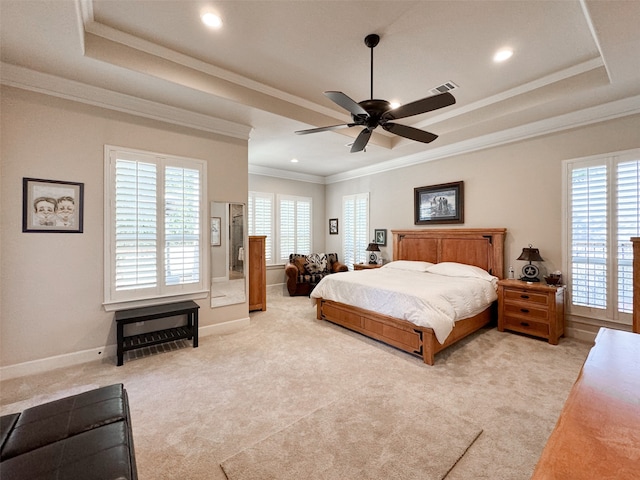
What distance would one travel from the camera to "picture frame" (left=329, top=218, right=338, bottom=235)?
290 inches

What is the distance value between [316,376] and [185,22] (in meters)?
3.38

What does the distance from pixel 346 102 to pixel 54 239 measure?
3.19 metres

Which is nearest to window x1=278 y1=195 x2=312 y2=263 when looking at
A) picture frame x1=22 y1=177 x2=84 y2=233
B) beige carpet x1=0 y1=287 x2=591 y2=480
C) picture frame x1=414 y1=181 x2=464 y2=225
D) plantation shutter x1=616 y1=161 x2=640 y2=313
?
picture frame x1=414 y1=181 x2=464 y2=225

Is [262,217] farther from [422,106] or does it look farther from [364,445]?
[364,445]

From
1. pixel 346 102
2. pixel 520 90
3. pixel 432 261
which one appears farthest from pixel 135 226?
pixel 520 90

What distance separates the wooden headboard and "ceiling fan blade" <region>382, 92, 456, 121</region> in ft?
9.17

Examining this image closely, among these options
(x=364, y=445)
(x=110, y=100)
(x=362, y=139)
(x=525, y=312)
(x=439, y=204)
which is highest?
(x=110, y=100)

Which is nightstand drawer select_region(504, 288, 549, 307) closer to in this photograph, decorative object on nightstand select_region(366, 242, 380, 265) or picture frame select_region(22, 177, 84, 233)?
decorative object on nightstand select_region(366, 242, 380, 265)

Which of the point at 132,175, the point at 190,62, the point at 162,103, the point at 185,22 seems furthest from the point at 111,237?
the point at 185,22

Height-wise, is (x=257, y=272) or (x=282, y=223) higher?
(x=282, y=223)

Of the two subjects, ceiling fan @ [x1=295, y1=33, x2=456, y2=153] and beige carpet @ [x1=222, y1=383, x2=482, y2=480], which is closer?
beige carpet @ [x1=222, y1=383, x2=482, y2=480]

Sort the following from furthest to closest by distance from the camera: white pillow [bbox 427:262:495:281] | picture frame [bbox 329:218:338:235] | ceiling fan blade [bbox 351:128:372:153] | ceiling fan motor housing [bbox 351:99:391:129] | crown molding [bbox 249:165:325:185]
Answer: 1. picture frame [bbox 329:218:338:235]
2. crown molding [bbox 249:165:325:185]
3. white pillow [bbox 427:262:495:281]
4. ceiling fan blade [bbox 351:128:372:153]
5. ceiling fan motor housing [bbox 351:99:391:129]

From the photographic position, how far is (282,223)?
6859 millimetres

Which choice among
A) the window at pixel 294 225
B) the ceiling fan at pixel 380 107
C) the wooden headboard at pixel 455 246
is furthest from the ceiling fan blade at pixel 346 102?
the window at pixel 294 225
